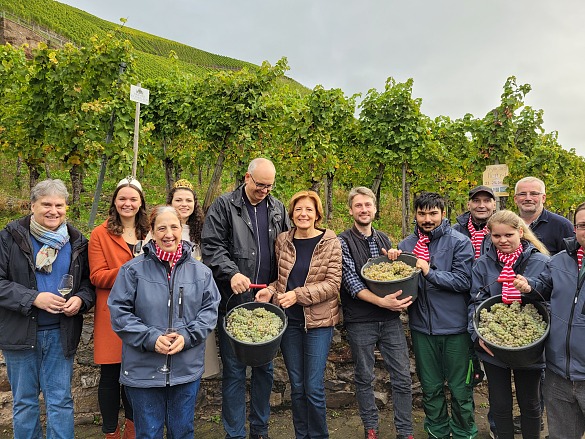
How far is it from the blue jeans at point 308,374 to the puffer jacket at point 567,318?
1.40 m

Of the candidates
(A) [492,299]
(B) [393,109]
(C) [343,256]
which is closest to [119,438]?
(C) [343,256]

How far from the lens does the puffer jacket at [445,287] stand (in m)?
2.87

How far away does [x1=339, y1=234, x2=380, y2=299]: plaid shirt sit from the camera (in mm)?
2953

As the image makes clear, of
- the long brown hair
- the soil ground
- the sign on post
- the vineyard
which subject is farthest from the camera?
the vineyard

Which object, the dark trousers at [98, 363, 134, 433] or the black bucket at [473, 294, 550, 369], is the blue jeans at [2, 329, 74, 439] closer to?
the dark trousers at [98, 363, 134, 433]

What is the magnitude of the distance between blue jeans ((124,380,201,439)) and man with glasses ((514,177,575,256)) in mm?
3127

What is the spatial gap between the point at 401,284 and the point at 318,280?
1.88 feet

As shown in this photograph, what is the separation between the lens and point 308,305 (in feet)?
9.20

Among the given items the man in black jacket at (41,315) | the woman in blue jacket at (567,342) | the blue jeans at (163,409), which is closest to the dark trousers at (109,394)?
the man in black jacket at (41,315)

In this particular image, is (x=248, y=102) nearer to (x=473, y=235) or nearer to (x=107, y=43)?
(x=107, y=43)

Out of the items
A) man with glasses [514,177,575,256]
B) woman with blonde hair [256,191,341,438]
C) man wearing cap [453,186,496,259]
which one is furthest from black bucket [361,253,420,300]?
man with glasses [514,177,575,256]

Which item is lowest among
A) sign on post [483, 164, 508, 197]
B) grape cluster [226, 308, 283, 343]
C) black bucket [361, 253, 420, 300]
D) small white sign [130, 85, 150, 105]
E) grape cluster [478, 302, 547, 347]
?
grape cluster [226, 308, 283, 343]

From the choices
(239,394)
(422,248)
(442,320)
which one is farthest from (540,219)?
(239,394)

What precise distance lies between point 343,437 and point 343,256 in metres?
1.53
